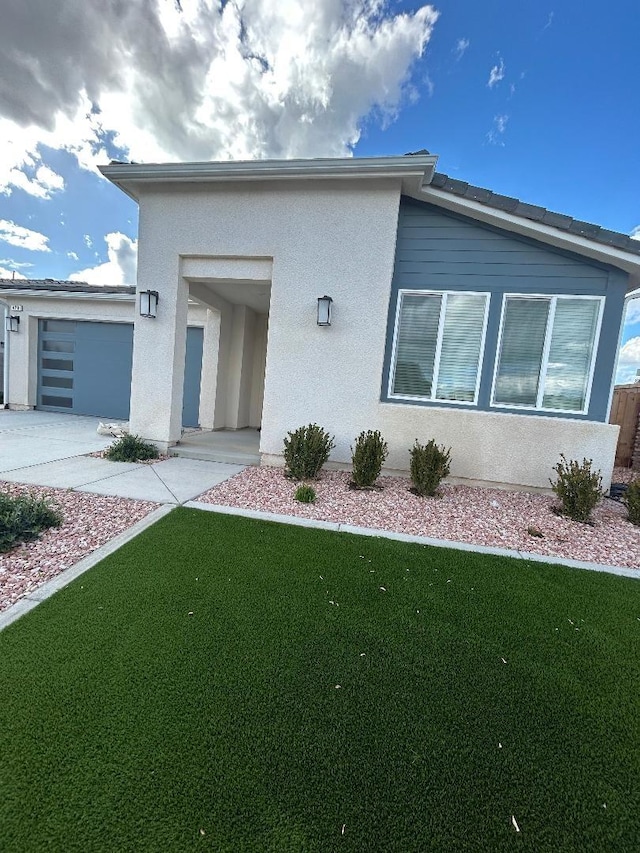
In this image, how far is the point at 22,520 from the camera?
3771mm

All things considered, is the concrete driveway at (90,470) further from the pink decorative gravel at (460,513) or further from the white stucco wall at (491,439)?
the white stucco wall at (491,439)

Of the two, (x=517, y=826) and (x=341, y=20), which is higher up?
(x=341, y=20)

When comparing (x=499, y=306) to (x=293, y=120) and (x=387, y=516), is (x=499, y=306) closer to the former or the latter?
(x=387, y=516)

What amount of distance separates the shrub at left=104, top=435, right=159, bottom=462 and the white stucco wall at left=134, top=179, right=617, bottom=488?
2.27m

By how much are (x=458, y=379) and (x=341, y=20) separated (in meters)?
7.83

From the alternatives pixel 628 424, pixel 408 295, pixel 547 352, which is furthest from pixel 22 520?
pixel 628 424

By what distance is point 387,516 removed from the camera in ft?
16.7

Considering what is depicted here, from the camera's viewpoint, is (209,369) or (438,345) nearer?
(438,345)

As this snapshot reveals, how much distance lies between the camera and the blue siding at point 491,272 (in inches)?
242

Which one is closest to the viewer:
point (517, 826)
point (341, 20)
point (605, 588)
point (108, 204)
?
point (517, 826)

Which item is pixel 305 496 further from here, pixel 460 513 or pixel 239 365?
pixel 239 365

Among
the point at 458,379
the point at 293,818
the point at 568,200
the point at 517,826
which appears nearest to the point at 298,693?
the point at 293,818

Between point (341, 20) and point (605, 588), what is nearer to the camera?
point (605, 588)

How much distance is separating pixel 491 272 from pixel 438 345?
1479 mm
